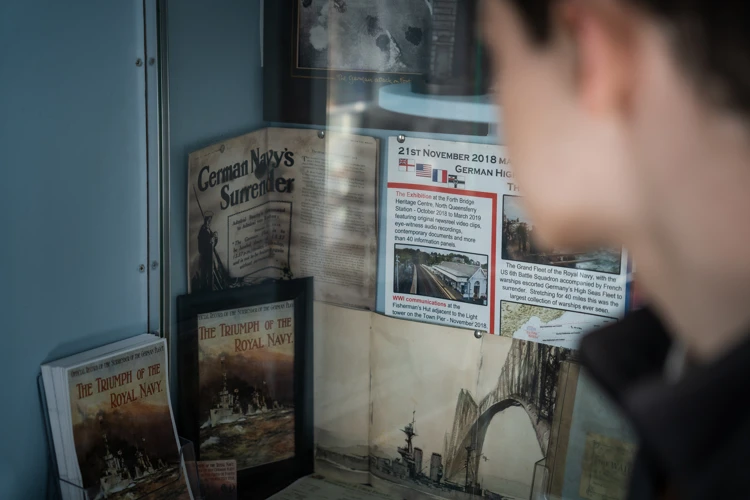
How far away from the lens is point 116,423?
4.08 ft

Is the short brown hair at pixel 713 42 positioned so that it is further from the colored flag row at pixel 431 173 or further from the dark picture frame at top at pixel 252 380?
the dark picture frame at top at pixel 252 380

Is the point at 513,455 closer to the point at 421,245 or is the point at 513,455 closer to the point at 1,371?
the point at 421,245

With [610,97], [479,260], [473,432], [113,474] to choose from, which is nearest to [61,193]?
[113,474]

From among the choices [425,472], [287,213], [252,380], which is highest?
[287,213]

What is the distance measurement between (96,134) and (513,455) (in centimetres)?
84

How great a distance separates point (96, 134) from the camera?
1203mm

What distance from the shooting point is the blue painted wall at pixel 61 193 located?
1.09 m

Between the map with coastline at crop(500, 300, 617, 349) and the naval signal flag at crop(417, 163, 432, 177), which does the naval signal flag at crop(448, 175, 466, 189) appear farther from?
the map with coastline at crop(500, 300, 617, 349)

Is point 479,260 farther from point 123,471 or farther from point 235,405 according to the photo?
point 123,471

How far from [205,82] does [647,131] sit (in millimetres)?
1094

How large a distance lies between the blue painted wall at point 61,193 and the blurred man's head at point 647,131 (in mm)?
827

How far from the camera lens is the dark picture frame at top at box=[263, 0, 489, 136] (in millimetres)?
1305

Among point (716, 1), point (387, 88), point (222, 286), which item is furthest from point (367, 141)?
point (716, 1)

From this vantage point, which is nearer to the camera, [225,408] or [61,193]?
[61,193]
